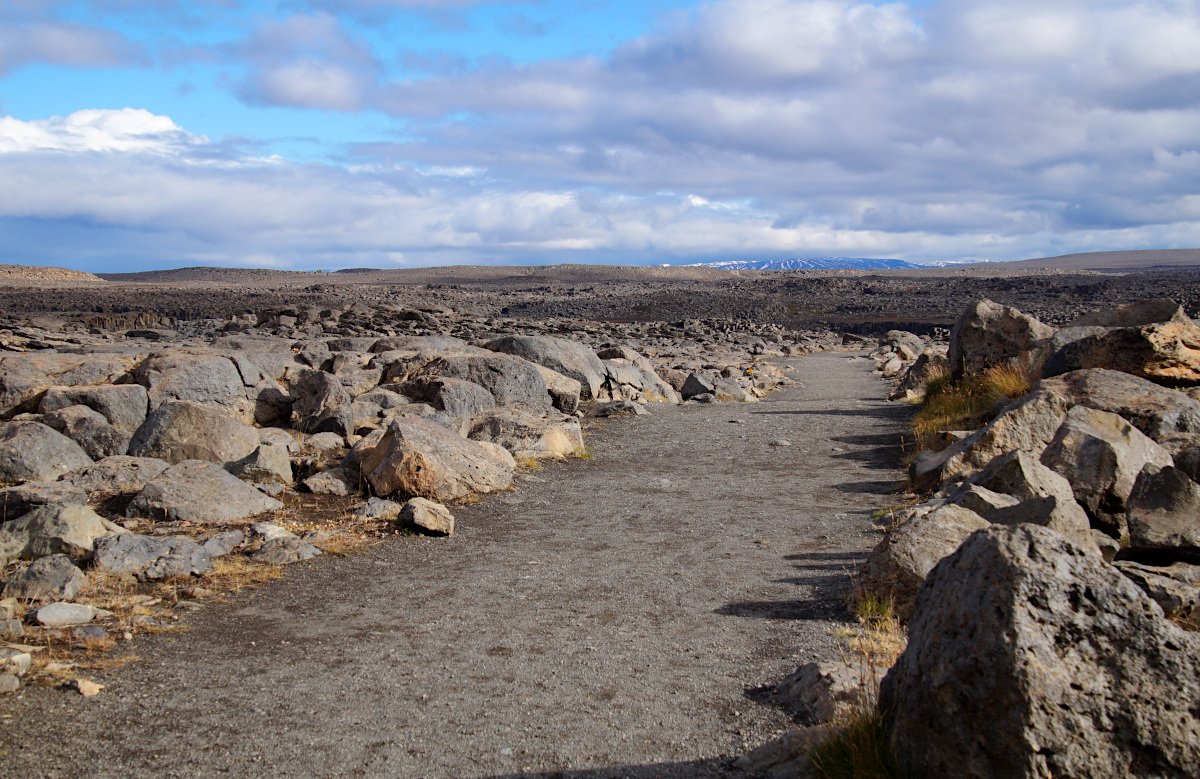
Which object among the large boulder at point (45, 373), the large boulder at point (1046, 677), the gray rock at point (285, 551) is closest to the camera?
the large boulder at point (1046, 677)

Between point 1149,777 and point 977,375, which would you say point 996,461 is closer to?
point 1149,777

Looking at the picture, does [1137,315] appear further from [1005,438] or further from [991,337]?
[1005,438]

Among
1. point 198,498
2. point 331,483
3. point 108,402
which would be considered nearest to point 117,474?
point 198,498

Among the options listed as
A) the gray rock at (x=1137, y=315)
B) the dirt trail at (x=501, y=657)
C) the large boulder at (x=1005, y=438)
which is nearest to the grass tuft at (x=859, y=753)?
the dirt trail at (x=501, y=657)

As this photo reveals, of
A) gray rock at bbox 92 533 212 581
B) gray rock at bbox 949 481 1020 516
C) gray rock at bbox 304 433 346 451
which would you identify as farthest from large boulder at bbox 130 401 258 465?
gray rock at bbox 949 481 1020 516

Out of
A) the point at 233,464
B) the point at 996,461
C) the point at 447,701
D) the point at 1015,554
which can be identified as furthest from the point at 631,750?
the point at 233,464

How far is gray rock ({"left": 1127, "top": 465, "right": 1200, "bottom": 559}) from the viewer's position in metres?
6.58

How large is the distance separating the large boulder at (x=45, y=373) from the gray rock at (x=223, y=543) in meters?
5.97

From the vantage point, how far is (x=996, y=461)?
304 inches

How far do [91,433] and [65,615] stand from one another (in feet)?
18.4

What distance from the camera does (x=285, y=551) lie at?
7707 millimetres

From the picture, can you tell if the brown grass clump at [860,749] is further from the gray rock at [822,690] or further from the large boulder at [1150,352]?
the large boulder at [1150,352]

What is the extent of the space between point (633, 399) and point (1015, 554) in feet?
53.8

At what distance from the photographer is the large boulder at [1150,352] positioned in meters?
11.7
